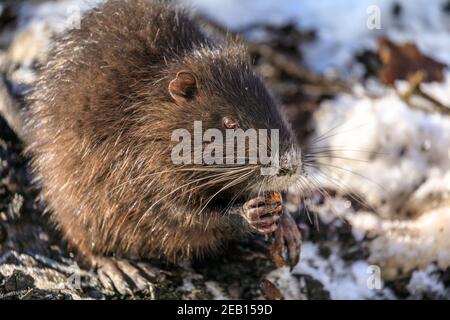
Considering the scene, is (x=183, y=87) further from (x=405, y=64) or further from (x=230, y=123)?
(x=405, y=64)

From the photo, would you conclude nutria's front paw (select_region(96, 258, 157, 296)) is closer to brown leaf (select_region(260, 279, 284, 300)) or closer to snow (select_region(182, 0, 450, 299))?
brown leaf (select_region(260, 279, 284, 300))

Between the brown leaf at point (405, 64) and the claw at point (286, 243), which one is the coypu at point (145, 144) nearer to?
the claw at point (286, 243)

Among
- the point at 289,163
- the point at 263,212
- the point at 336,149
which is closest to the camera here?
the point at 289,163

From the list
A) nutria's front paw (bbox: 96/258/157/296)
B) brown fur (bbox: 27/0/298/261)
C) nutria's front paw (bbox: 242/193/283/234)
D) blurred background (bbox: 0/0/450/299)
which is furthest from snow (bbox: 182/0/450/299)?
nutria's front paw (bbox: 96/258/157/296)

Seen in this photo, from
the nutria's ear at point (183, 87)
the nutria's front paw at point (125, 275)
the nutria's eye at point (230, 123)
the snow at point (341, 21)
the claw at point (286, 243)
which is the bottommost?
the nutria's front paw at point (125, 275)

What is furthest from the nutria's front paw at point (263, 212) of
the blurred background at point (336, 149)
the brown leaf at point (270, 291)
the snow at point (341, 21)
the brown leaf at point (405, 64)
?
the snow at point (341, 21)

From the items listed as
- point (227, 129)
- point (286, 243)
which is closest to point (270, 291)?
point (286, 243)
